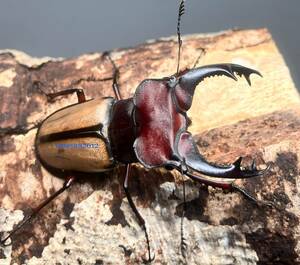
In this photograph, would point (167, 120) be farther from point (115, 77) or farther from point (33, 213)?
point (33, 213)

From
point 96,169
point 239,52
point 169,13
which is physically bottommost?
point 96,169

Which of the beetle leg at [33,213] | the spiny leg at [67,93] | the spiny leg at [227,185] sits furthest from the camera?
the spiny leg at [67,93]

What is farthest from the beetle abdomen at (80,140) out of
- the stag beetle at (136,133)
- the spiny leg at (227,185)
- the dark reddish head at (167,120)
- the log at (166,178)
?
the spiny leg at (227,185)

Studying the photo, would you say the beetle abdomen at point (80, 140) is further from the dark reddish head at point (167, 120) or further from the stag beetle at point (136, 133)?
the dark reddish head at point (167, 120)

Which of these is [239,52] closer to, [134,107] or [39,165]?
[134,107]

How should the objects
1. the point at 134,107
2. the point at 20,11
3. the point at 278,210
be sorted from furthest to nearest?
the point at 20,11, the point at 134,107, the point at 278,210

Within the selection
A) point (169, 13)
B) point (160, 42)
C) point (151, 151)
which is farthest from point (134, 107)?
point (169, 13)
